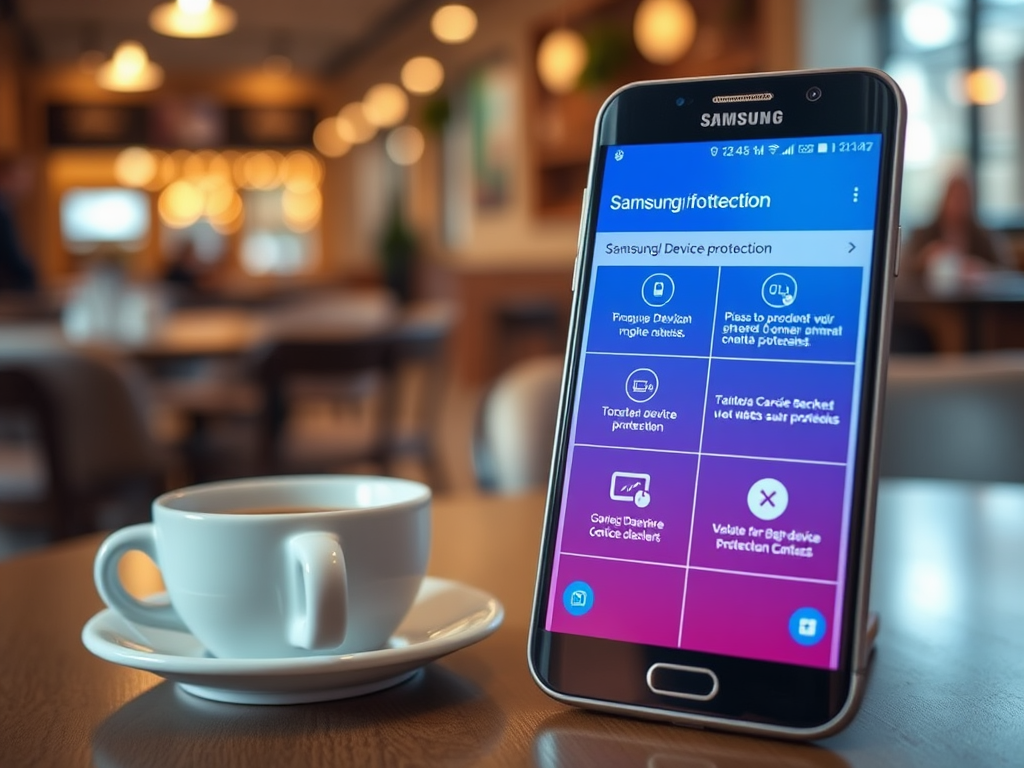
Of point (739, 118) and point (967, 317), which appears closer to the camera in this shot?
point (739, 118)

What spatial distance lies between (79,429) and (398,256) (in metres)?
10.2

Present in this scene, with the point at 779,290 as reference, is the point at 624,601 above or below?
below

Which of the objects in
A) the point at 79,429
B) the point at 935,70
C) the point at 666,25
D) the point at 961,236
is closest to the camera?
the point at 79,429

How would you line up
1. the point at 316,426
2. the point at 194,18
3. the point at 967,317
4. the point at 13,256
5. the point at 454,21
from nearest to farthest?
the point at 316,426 < the point at 967,317 < the point at 194,18 < the point at 13,256 < the point at 454,21

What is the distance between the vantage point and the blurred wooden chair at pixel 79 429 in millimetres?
2254

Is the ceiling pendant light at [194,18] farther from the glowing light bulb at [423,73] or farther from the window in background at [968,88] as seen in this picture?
the glowing light bulb at [423,73]

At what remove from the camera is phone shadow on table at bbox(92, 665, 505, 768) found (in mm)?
434

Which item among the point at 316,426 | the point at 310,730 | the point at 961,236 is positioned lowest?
the point at 316,426


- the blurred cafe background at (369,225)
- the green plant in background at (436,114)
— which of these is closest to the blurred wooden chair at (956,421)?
the blurred cafe background at (369,225)

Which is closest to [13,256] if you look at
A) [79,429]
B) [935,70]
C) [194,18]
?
[194,18]

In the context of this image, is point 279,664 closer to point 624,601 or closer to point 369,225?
point 624,601

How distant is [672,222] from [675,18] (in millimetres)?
5729

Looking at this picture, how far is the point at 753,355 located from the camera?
0.49 metres

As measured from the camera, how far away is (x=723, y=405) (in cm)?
50
